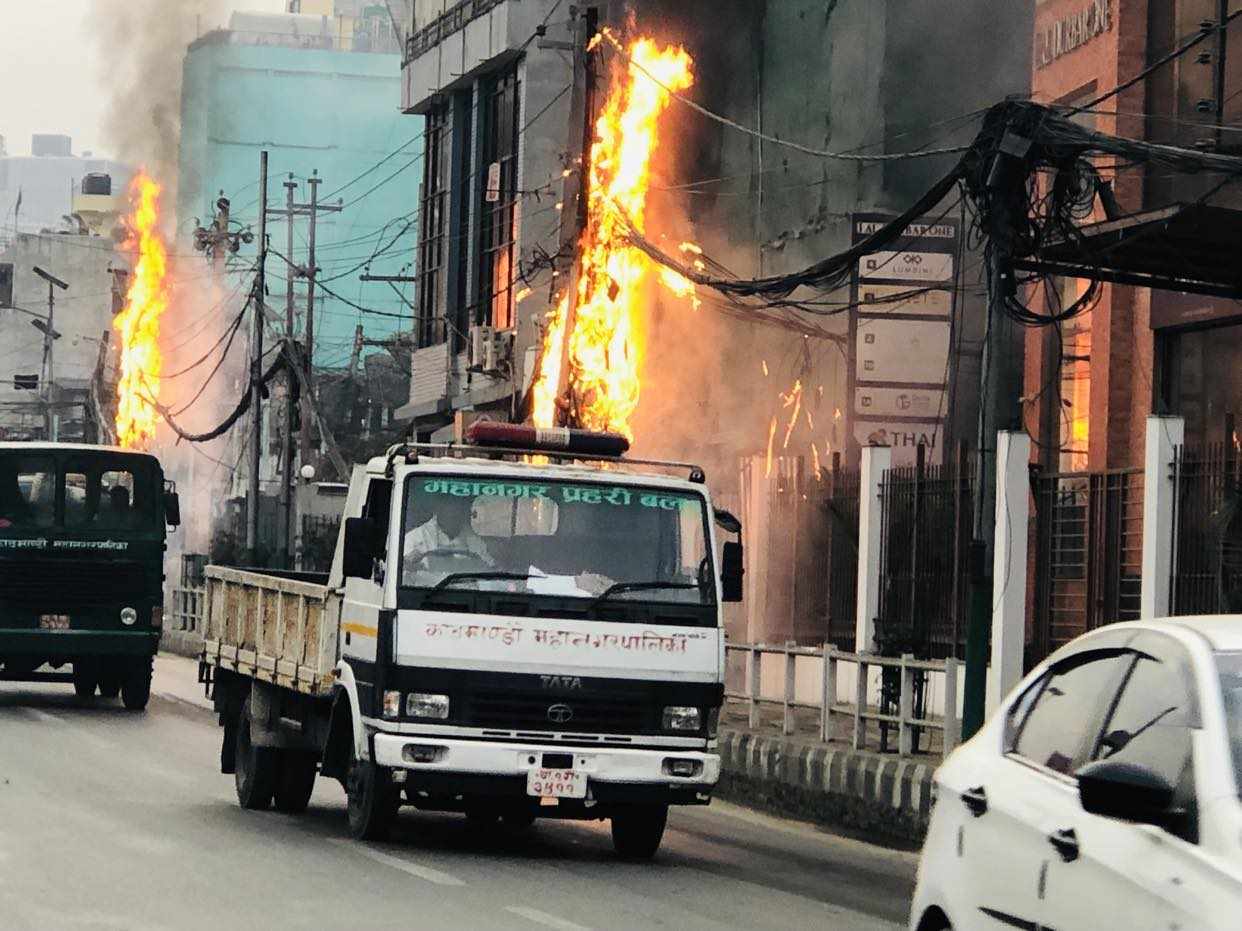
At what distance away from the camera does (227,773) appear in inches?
707

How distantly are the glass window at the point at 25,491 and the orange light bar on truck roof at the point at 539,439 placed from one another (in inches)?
492

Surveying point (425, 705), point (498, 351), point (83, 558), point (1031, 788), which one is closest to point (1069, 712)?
point (1031, 788)

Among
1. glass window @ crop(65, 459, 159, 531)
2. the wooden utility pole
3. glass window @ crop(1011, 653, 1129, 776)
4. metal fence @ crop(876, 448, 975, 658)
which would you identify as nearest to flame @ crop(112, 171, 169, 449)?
the wooden utility pole

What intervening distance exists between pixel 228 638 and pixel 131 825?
10.1 ft

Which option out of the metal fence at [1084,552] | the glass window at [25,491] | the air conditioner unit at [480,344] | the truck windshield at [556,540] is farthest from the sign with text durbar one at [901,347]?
the truck windshield at [556,540]

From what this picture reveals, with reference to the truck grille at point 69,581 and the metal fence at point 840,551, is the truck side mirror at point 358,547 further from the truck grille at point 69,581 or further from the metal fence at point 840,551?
the truck grille at point 69,581

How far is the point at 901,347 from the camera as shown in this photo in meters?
33.2

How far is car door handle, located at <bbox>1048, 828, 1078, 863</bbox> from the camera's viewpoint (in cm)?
633

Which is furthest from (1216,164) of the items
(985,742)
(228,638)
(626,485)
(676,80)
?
(676,80)

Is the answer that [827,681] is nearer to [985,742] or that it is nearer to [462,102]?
[985,742]

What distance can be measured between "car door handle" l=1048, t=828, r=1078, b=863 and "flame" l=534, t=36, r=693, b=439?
26749 millimetres

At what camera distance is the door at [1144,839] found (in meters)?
5.65

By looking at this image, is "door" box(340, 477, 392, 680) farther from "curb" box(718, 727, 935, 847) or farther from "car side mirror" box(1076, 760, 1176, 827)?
"car side mirror" box(1076, 760, 1176, 827)

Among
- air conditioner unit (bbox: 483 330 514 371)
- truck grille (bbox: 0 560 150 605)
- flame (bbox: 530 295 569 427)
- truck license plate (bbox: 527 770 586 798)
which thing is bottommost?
truck license plate (bbox: 527 770 586 798)
